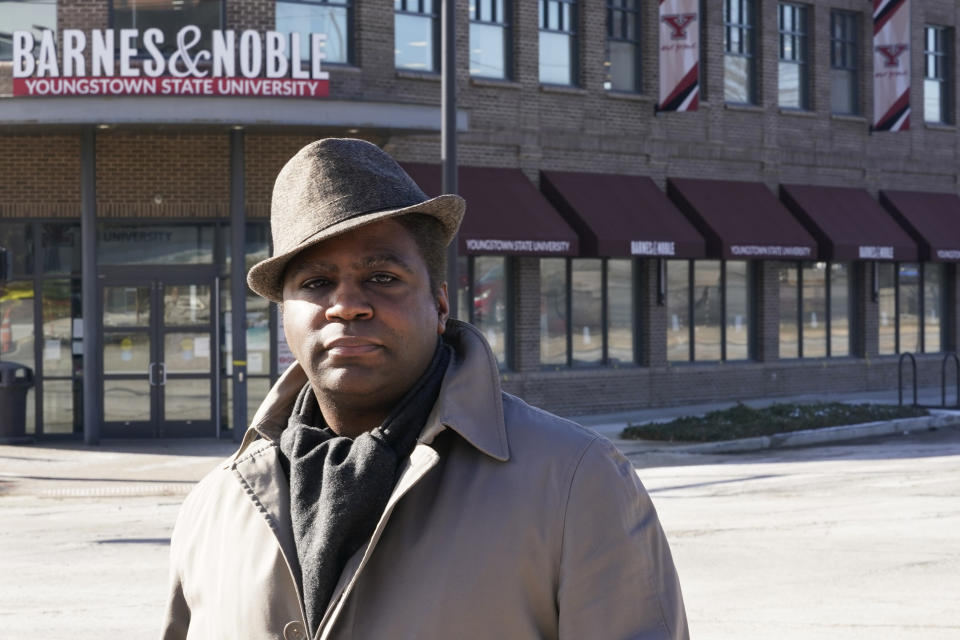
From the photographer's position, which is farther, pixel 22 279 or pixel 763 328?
pixel 763 328

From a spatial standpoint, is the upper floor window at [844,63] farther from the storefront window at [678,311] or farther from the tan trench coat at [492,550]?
the tan trench coat at [492,550]

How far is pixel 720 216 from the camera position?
25.8 meters

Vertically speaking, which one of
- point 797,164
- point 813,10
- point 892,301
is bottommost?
point 892,301

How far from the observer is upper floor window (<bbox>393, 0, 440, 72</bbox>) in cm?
2220

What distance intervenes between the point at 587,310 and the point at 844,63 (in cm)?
877

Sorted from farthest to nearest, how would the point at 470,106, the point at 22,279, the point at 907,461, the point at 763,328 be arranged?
the point at 763,328
the point at 470,106
the point at 22,279
the point at 907,461

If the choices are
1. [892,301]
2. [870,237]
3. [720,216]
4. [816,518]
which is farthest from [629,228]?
[816,518]

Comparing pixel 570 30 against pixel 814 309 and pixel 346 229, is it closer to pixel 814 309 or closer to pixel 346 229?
pixel 814 309

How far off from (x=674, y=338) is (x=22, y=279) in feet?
37.5

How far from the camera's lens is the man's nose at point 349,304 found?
2.55 meters

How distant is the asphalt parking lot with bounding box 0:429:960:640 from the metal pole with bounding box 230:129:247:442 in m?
0.76

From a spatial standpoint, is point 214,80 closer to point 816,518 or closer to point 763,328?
point 816,518

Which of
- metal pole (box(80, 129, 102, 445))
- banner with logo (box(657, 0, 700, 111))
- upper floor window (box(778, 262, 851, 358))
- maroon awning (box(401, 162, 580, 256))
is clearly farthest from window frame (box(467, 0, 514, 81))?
upper floor window (box(778, 262, 851, 358))

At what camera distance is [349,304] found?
2561 millimetres
